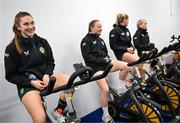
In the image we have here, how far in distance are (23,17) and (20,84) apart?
651 millimetres

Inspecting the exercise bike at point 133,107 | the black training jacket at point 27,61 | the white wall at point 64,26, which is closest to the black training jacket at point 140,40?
the white wall at point 64,26

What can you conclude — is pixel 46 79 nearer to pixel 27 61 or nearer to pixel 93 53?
pixel 27 61

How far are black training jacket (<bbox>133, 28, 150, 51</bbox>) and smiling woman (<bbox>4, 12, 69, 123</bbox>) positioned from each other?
9.51ft

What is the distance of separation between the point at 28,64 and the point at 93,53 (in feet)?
4.79

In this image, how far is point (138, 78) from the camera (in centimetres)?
327

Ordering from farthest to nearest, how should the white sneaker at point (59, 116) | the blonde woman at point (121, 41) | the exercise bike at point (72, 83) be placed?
the blonde woman at point (121, 41)
the white sneaker at point (59, 116)
the exercise bike at point (72, 83)

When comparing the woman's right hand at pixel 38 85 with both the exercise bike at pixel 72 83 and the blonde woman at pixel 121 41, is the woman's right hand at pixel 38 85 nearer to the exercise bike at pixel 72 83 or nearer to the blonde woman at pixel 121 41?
the exercise bike at pixel 72 83

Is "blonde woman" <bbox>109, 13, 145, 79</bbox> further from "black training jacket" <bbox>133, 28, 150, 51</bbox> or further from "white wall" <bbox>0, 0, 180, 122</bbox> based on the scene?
"black training jacket" <bbox>133, 28, 150, 51</bbox>

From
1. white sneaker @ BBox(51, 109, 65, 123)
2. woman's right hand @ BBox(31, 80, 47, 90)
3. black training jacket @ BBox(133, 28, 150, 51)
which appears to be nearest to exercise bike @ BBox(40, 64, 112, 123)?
white sneaker @ BBox(51, 109, 65, 123)

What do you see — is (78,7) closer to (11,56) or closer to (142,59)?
(142,59)

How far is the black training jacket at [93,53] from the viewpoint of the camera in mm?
3764

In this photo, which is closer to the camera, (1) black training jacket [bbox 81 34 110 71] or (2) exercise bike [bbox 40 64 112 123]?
(2) exercise bike [bbox 40 64 112 123]

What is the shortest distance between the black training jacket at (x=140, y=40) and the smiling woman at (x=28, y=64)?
290cm

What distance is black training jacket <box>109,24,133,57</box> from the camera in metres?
4.42
